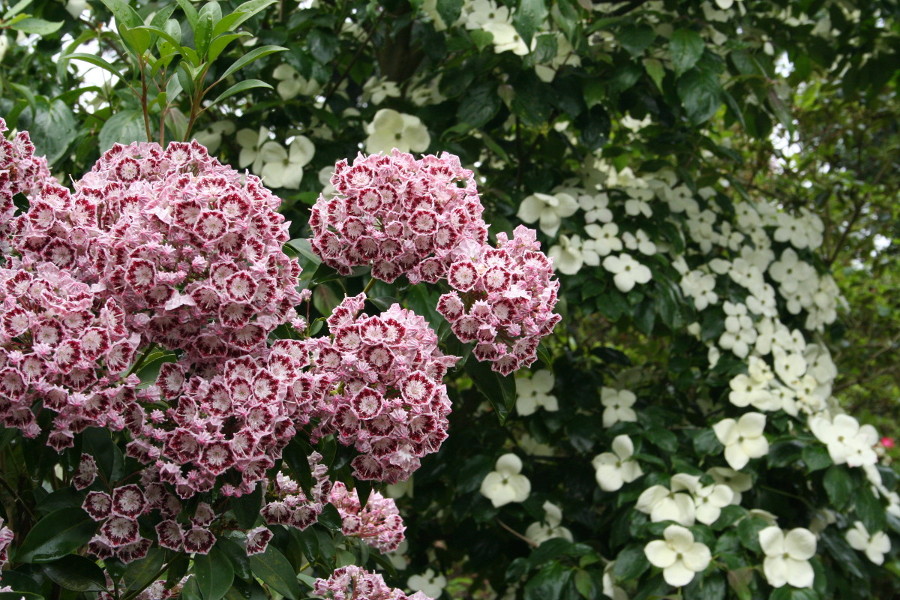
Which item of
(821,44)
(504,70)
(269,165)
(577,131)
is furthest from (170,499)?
(821,44)

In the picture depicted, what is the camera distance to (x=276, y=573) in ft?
3.27

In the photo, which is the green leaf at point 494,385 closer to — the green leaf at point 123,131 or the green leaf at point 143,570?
the green leaf at point 143,570

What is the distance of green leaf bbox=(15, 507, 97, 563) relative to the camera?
898mm

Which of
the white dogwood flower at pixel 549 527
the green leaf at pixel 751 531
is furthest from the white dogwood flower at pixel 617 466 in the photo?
the green leaf at pixel 751 531

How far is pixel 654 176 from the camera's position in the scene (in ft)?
7.72

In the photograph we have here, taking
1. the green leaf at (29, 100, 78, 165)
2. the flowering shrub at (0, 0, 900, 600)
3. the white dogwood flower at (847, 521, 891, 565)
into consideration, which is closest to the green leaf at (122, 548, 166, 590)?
the flowering shrub at (0, 0, 900, 600)

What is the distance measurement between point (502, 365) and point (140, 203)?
0.39 metres

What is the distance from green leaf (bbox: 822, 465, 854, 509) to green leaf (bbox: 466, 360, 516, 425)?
1.13 meters

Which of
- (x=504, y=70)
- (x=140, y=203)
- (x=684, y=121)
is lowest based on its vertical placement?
(x=684, y=121)

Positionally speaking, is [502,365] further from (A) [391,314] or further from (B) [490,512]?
(B) [490,512]

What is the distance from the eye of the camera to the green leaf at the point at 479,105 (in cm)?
192

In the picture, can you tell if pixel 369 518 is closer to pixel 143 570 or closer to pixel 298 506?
pixel 298 506

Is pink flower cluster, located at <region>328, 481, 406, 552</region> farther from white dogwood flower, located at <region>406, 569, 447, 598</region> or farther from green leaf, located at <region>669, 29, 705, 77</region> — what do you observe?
green leaf, located at <region>669, 29, 705, 77</region>

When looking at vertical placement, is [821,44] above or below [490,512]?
above
